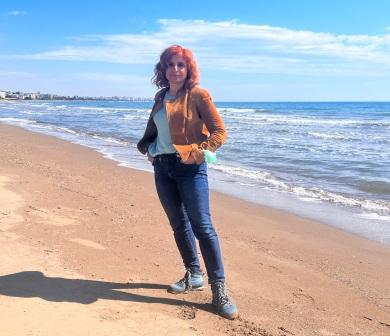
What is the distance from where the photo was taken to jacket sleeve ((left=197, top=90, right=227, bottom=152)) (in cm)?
340

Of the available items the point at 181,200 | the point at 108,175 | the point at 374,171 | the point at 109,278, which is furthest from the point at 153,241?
the point at 374,171

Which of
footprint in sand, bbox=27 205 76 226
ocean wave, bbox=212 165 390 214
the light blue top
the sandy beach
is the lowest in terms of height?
ocean wave, bbox=212 165 390 214

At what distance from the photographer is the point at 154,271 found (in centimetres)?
431

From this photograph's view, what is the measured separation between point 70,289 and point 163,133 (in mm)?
1347

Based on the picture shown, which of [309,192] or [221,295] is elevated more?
[221,295]

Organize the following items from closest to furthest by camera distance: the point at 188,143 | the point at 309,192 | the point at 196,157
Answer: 1. the point at 196,157
2. the point at 188,143
3. the point at 309,192

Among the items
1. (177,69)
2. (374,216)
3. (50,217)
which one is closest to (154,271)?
(177,69)

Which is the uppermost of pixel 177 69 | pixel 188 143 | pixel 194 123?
pixel 177 69

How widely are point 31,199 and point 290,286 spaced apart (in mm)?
3831

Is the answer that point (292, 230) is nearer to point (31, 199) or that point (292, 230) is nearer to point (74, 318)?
point (31, 199)

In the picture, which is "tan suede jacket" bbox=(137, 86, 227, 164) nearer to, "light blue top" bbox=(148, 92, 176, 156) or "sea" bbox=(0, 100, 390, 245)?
"light blue top" bbox=(148, 92, 176, 156)

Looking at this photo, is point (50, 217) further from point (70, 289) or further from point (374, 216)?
point (374, 216)

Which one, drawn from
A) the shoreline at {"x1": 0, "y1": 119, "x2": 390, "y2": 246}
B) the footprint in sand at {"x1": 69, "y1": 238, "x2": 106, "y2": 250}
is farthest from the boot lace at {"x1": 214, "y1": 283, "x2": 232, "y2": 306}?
the shoreline at {"x1": 0, "y1": 119, "x2": 390, "y2": 246}

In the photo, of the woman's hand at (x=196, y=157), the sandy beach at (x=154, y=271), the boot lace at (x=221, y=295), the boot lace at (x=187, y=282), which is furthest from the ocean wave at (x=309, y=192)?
the woman's hand at (x=196, y=157)
